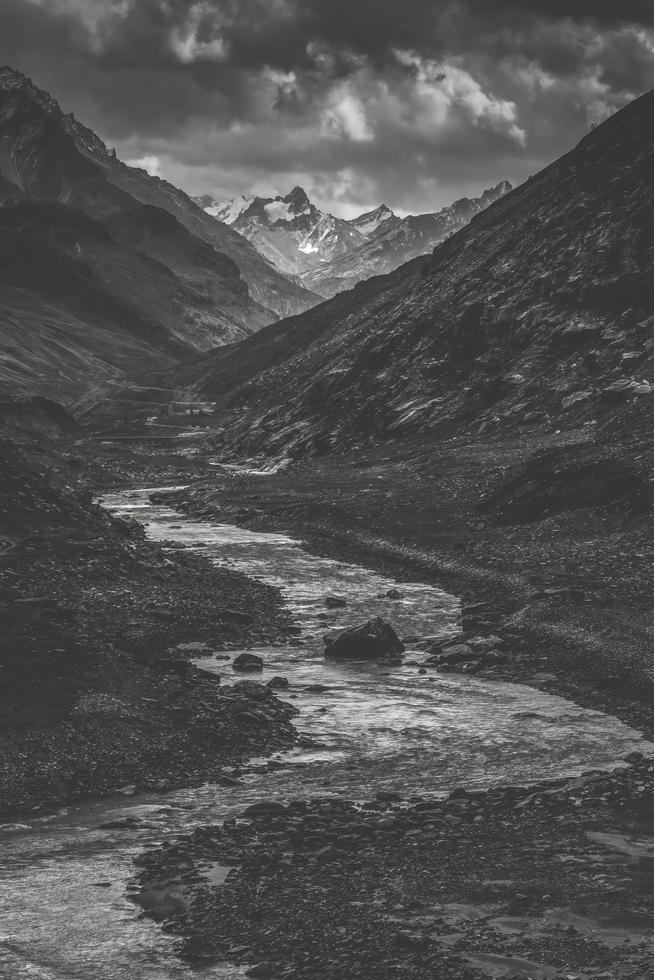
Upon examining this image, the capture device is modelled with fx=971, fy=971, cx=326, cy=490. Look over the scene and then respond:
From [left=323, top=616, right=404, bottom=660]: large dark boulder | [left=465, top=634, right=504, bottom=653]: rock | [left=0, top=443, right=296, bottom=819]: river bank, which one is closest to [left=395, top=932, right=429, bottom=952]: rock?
[left=0, top=443, right=296, bottom=819]: river bank

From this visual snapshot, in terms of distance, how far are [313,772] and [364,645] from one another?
1073 cm

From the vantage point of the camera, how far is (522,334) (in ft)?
332

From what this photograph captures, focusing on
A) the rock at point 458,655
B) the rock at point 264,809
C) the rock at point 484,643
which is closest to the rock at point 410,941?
the rock at point 264,809

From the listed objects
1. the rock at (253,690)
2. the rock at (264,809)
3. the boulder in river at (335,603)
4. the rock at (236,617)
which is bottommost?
the rock at (264,809)

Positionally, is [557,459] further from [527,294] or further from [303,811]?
[527,294]

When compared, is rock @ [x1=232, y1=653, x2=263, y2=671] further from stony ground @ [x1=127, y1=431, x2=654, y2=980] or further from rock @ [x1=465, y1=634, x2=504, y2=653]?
rock @ [x1=465, y1=634, x2=504, y2=653]

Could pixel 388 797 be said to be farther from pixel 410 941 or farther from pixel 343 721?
pixel 410 941

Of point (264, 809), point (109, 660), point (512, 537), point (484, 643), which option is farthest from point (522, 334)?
point (264, 809)

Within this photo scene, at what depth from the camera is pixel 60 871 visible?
666 inches

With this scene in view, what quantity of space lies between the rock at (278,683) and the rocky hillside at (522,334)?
48.9 metres

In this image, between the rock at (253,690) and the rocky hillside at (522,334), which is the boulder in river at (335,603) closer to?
the rock at (253,690)

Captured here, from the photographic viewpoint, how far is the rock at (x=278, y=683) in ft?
93.9

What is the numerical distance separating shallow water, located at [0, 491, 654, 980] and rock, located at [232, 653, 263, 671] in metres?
0.50

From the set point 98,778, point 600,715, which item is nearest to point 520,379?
point 600,715
